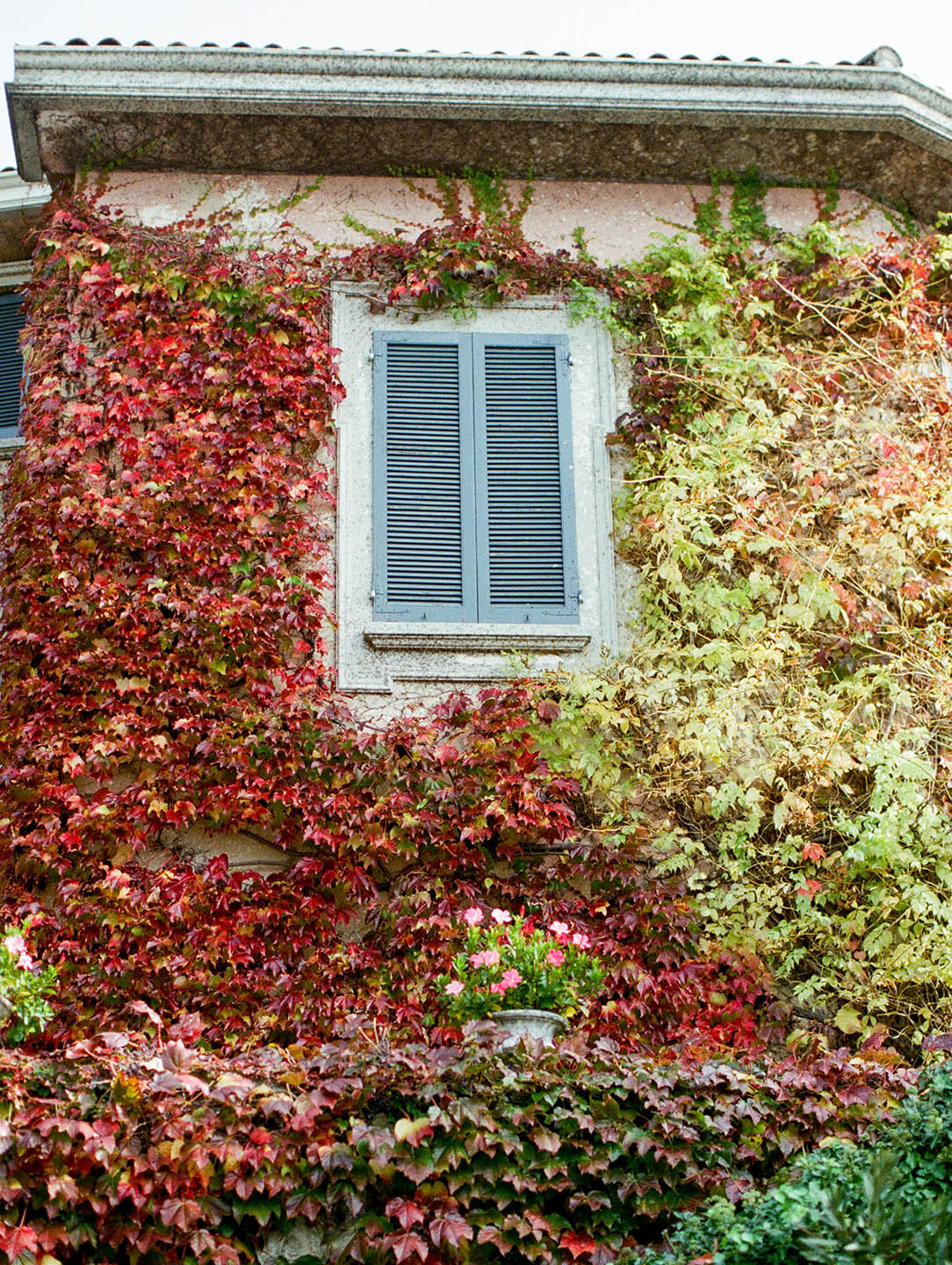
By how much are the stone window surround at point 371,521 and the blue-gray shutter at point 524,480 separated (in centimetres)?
7

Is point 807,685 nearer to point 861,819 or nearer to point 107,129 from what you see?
point 861,819

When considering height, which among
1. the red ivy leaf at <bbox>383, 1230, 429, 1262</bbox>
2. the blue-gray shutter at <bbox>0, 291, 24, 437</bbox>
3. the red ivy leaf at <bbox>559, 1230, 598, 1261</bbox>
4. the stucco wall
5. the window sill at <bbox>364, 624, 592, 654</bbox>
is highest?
the stucco wall

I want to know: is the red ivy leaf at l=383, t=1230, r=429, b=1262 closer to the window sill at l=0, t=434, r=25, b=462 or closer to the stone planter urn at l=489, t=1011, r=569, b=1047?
the stone planter urn at l=489, t=1011, r=569, b=1047

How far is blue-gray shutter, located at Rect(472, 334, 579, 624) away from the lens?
745cm

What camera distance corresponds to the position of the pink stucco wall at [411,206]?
26.7ft

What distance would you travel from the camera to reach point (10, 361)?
8984 millimetres

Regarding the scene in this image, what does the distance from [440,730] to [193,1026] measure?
2.09 meters

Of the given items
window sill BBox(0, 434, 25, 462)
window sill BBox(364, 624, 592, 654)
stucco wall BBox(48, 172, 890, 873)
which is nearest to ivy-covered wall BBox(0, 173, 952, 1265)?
stucco wall BBox(48, 172, 890, 873)

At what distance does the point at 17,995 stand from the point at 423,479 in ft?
11.7

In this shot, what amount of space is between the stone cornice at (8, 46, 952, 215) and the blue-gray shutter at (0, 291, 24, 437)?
1128mm

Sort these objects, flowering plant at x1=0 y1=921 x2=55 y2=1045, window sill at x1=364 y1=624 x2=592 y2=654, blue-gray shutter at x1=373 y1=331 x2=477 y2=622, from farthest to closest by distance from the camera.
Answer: blue-gray shutter at x1=373 y1=331 x2=477 y2=622
window sill at x1=364 y1=624 x2=592 y2=654
flowering plant at x1=0 y1=921 x2=55 y2=1045

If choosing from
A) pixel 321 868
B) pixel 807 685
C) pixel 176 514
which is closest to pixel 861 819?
pixel 807 685

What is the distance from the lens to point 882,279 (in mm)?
8070

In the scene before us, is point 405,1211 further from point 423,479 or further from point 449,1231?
point 423,479
